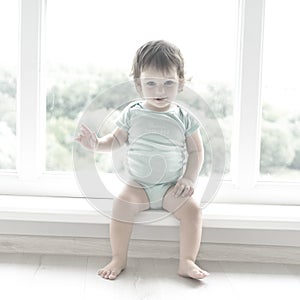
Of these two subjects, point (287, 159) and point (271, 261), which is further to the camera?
point (287, 159)

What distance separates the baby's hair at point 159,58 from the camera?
189cm

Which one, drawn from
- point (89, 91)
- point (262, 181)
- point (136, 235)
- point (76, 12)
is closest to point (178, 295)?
point (136, 235)

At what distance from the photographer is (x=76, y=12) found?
85.0 inches

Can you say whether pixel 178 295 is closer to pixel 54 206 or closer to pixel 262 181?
pixel 54 206

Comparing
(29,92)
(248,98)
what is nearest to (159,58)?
(248,98)

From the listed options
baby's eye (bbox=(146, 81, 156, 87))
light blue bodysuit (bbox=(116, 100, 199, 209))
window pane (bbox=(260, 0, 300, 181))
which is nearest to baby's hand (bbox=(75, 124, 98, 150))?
light blue bodysuit (bbox=(116, 100, 199, 209))

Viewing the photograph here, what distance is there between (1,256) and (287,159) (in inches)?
41.9

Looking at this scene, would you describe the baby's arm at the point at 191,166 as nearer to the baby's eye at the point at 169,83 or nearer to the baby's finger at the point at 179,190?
the baby's finger at the point at 179,190

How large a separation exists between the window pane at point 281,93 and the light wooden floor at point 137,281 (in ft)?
1.31

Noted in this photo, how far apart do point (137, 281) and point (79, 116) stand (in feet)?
2.25

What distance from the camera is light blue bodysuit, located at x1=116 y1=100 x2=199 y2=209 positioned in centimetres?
193

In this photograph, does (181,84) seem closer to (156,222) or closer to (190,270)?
(156,222)

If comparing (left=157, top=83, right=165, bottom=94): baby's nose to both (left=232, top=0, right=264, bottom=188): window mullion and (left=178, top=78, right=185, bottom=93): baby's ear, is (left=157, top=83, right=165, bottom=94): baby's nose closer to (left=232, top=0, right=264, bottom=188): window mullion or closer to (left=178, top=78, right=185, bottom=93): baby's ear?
(left=178, top=78, right=185, bottom=93): baby's ear

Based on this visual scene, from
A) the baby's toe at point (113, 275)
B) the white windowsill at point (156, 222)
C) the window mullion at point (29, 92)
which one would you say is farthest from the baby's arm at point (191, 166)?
the window mullion at point (29, 92)
